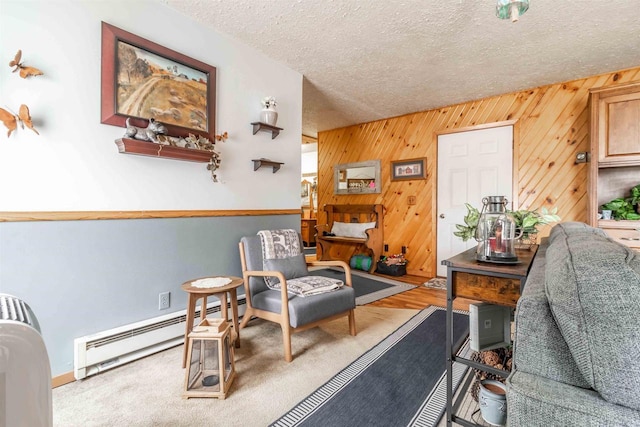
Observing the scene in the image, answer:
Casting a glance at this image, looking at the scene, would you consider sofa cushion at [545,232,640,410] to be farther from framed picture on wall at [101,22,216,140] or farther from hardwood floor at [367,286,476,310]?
hardwood floor at [367,286,476,310]

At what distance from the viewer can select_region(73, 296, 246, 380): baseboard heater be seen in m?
1.76

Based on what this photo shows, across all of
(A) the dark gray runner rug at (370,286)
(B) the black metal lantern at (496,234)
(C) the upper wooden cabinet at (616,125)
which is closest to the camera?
(B) the black metal lantern at (496,234)

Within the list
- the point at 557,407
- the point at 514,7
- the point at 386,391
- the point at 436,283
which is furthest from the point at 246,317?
the point at 436,283

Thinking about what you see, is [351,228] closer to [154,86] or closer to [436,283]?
[436,283]

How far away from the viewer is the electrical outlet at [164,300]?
2.16m

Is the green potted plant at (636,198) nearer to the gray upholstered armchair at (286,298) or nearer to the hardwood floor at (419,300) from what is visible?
the hardwood floor at (419,300)

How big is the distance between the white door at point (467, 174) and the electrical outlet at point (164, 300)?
3474mm

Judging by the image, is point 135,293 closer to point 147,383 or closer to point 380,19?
point 147,383

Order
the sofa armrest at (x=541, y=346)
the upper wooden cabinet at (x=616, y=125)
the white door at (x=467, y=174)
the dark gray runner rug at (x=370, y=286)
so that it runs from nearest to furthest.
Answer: the sofa armrest at (x=541, y=346), the upper wooden cabinet at (x=616, y=125), the dark gray runner rug at (x=370, y=286), the white door at (x=467, y=174)

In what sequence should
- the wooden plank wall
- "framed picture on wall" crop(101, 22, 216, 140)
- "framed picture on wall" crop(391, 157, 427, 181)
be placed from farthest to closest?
"framed picture on wall" crop(391, 157, 427, 181), the wooden plank wall, "framed picture on wall" crop(101, 22, 216, 140)

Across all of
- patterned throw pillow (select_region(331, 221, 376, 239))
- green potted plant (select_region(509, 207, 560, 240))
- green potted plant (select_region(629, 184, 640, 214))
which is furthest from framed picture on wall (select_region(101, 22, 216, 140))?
green potted plant (select_region(629, 184, 640, 214))

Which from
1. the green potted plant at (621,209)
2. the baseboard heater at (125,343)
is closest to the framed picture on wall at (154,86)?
the baseboard heater at (125,343)

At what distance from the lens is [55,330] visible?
5.63 ft

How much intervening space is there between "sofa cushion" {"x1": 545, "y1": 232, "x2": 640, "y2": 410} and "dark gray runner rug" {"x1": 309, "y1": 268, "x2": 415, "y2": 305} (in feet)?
9.01
